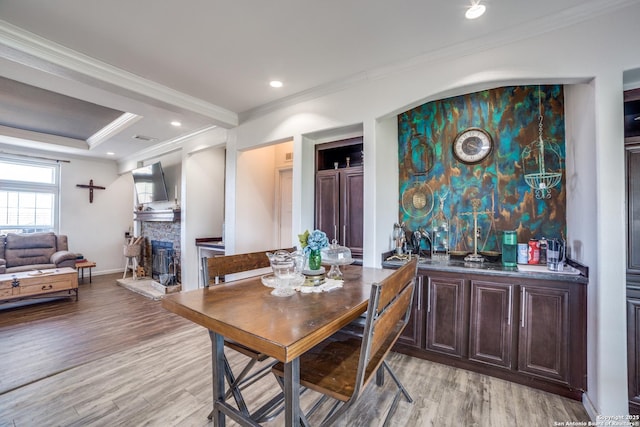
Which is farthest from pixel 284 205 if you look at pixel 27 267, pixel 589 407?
pixel 27 267

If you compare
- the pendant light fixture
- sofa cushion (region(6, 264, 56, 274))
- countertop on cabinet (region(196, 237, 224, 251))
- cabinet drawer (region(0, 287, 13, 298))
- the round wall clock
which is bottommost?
cabinet drawer (region(0, 287, 13, 298))

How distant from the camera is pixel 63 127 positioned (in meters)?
4.77

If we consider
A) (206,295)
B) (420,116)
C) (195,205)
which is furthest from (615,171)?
(195,205)

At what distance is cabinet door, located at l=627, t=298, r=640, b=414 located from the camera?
175 centimetres

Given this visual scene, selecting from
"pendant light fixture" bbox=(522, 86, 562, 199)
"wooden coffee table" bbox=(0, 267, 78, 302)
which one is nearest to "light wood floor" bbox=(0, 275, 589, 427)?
"wooden coffee table" bbox=(0, 267, 78, 302)

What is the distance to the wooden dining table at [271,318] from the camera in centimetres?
101

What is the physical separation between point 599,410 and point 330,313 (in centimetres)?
196

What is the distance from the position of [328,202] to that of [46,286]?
14.9 ft

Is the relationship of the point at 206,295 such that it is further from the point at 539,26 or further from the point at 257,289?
the point at 539,26

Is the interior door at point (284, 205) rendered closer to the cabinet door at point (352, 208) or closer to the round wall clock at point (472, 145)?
the cabinet door at point (352, 208)

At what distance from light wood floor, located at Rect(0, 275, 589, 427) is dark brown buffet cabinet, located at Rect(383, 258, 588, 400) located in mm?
133

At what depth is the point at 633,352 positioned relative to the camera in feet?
5.77

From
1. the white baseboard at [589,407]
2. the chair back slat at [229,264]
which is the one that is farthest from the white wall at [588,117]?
the chair back slat at [229,264]

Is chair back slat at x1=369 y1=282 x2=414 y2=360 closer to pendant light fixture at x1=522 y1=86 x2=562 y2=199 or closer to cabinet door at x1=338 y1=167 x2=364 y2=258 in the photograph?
cabinet door at x1=338 y1=167 x2=364 y2=258
